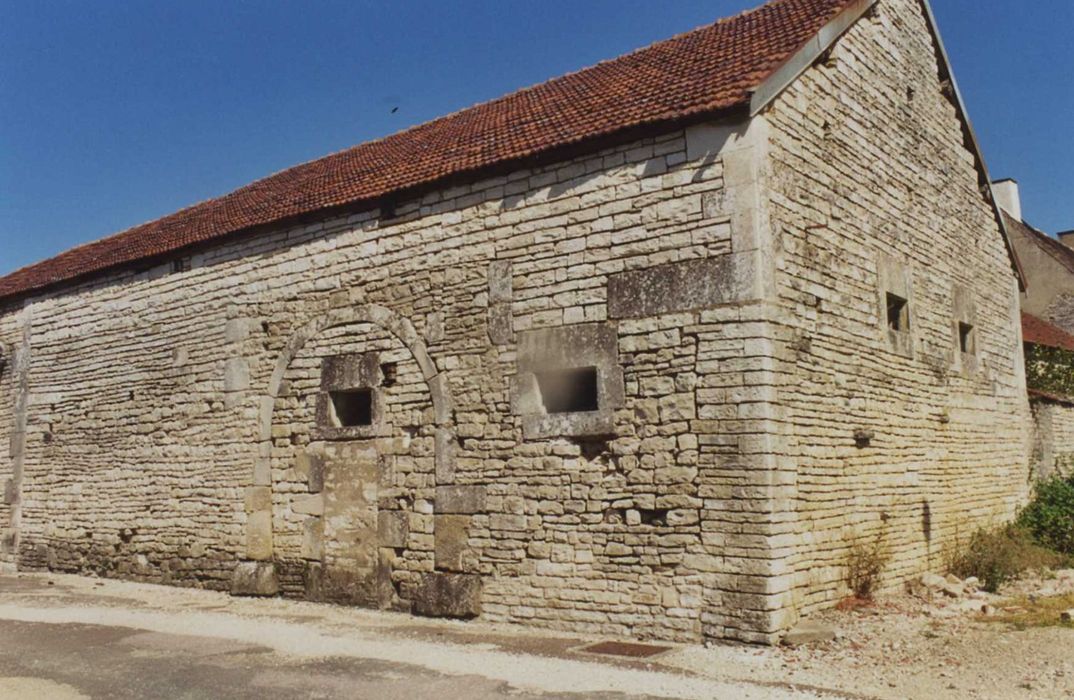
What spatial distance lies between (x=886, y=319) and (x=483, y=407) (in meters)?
4.07

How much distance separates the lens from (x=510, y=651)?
23.7ft

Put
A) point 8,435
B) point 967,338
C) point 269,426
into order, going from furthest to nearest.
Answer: point 8,435, point 967,338, point 269,426

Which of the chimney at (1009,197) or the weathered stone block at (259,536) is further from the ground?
the chimney at (1009,197)

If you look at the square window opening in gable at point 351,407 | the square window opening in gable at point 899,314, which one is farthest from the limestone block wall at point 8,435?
the square window opening in gable at point 899,314

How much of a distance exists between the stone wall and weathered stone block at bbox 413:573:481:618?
8314 mm

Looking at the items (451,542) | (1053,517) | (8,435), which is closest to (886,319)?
(1053,517)

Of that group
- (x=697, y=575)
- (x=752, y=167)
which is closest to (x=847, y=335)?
Result: (x=752, y=167)

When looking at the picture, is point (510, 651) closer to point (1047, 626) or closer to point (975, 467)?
point (1047, 626)

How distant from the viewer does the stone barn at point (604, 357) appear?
24.9ft

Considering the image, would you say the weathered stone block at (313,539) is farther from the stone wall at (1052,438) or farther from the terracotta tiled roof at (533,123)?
the stone wall at (1052,438)

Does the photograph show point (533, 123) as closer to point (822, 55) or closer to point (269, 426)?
point (822, 55)

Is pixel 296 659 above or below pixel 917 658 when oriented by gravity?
below

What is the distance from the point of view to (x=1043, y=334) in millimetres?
17609

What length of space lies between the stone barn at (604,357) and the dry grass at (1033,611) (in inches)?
40.1
